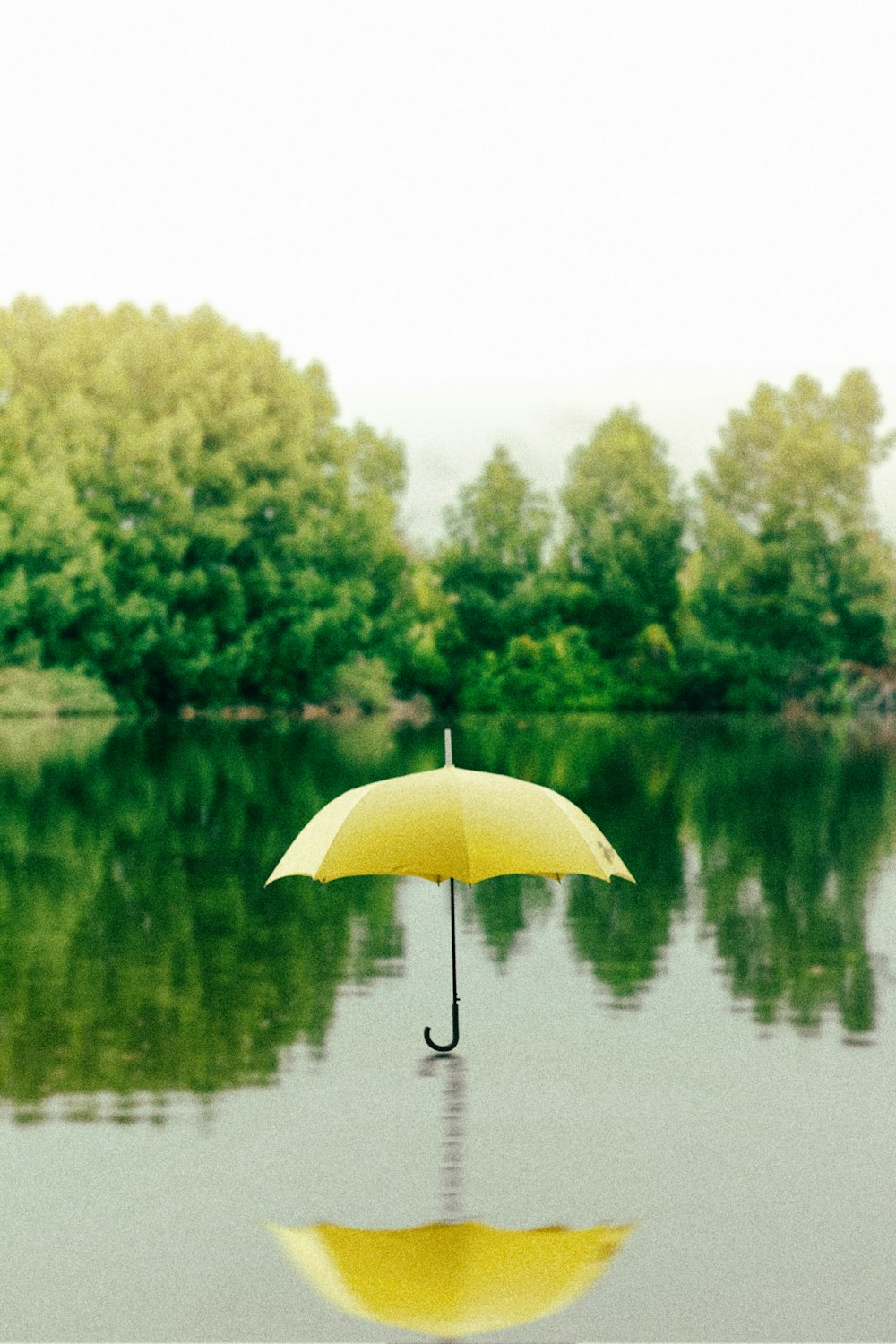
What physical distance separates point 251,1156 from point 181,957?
16.9ft

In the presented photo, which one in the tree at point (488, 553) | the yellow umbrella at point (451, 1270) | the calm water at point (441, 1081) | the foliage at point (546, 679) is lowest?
the yellow umbrella at point (451, 1270)

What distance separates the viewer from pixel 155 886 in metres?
15.5

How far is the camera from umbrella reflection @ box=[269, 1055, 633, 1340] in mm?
5145

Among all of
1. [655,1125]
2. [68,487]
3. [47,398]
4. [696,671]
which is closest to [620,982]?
[655,1125]

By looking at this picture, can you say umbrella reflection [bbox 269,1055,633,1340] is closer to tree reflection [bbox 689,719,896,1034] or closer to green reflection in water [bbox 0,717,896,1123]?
green reflection in water [bbox 0,717,896,1123]

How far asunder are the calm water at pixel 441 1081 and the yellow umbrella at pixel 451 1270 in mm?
83

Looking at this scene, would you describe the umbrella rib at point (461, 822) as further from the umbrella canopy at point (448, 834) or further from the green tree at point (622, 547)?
the green tree at point (622, 547)

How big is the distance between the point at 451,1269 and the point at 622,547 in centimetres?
7016

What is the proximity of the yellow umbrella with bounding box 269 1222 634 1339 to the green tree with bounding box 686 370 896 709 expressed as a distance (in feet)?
212

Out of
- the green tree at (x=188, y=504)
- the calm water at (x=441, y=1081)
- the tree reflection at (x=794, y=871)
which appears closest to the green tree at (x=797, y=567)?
the green tree at (x=188, y=504)

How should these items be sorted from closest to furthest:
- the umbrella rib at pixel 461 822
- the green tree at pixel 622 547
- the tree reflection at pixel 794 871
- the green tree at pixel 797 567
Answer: the umbrella rib at pixel 461 822 < the tree reflection at pixel 794 871 < the green tree at pixel 797 567 < the green tree at pixel 622 547

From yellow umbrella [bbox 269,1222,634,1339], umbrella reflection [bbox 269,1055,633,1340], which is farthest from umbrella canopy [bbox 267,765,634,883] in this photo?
yellow umbrella [bbox 269,1222,634,1339]

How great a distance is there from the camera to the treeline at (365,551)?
199 ft

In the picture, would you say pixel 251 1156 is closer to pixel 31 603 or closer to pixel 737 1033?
pixel 737 1033
